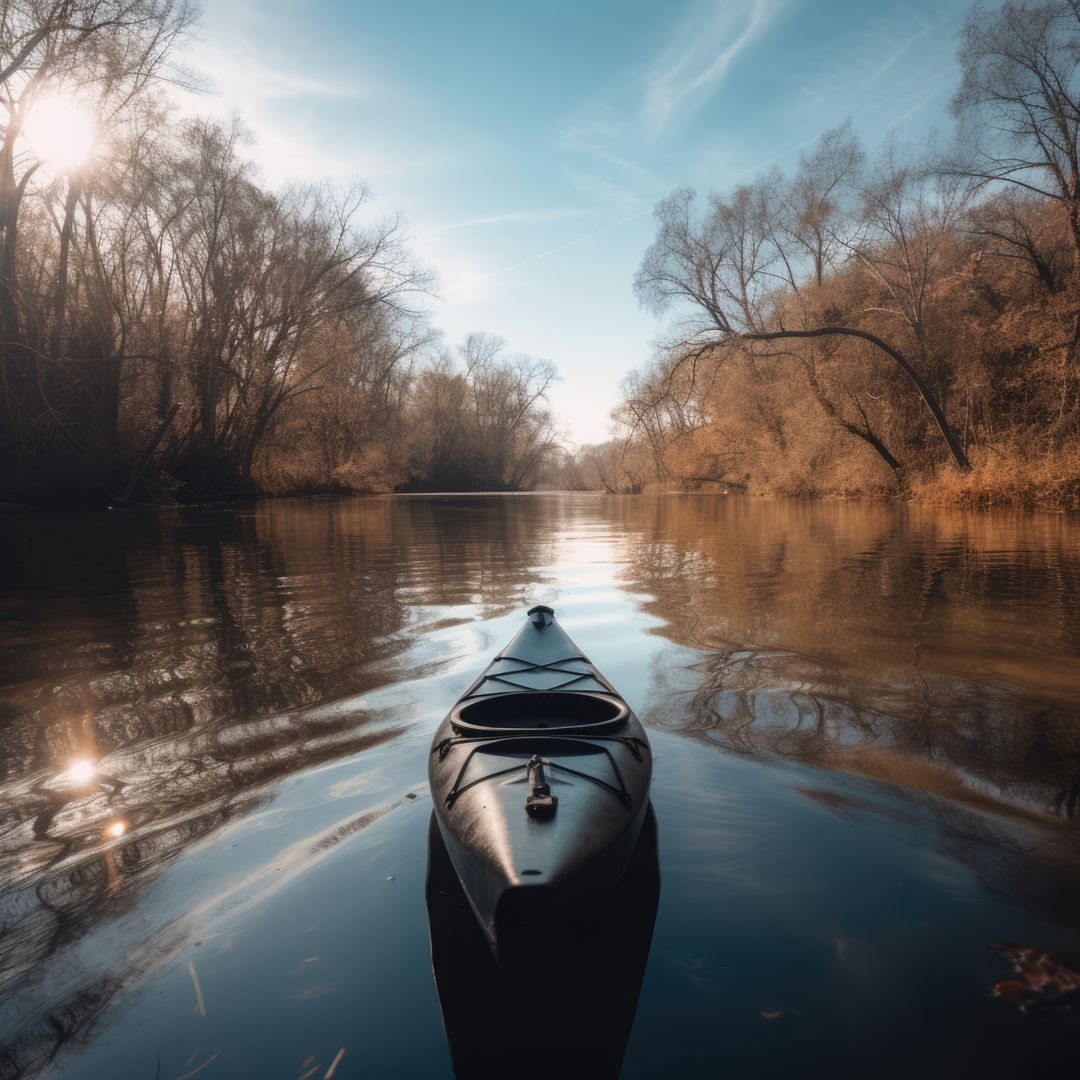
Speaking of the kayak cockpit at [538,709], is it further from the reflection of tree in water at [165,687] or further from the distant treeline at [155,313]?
the distant treeline at [155,313]

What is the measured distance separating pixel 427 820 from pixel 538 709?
64cm

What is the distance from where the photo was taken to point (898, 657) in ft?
17.1

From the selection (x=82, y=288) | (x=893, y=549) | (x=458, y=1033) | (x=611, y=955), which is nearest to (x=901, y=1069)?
(x=611, y=955)

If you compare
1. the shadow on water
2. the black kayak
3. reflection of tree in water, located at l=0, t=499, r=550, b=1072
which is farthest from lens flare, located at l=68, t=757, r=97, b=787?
the shadow on water

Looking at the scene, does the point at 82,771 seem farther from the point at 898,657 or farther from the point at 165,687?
the point at 898,657

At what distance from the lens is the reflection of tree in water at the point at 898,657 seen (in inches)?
138

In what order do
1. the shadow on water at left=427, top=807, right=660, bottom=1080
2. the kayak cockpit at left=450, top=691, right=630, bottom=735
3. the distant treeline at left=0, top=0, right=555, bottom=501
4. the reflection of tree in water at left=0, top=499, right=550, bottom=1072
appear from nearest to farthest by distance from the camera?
the shadow on water at left=427, top=807, right=660, bottom=1080, the reflection of tree in water at left=0, top=499, right=550, bottom=1072, the kayak cockpit at left=450, top=691, right=630, bottom=735, the distant treeline at left=0, top=0, right=555, bottom=501

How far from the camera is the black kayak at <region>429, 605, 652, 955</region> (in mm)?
1781

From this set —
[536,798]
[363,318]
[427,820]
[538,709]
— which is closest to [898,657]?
[538,709]

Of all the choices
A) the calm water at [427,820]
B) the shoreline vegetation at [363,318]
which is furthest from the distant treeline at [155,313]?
the calm water at [427,820]

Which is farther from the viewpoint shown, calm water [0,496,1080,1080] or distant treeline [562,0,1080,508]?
distant treeline [562,0,1080,508]

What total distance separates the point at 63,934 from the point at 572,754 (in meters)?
1.66

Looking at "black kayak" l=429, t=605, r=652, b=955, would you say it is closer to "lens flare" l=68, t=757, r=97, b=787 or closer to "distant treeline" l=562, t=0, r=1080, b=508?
"lens flare" l=68, t=757, r=97, b=787

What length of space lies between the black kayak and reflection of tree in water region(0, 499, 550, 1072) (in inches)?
41.6
